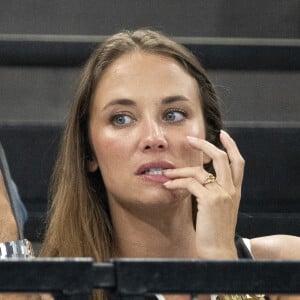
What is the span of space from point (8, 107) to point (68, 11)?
0.46 meters

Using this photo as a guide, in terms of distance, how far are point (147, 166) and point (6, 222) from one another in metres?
0.32

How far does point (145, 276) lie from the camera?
1062 millimetres

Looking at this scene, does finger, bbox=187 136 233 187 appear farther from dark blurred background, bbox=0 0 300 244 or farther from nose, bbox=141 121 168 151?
dark blurred background, bbox=0 0 300 244

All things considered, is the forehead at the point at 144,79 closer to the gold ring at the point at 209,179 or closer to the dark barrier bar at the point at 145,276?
the gold ring at the point at 209,179

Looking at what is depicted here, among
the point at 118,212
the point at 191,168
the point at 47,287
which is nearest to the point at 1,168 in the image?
the point at 118,212

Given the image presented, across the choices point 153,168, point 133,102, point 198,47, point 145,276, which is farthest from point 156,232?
point 198,47

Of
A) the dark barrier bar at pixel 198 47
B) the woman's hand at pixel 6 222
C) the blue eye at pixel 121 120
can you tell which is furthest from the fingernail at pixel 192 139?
the dark barrier bar at pixel 198 47

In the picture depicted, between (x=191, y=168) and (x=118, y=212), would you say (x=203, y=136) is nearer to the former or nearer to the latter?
(x=191, y=168)

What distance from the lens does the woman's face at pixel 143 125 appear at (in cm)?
177

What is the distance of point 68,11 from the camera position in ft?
11.9

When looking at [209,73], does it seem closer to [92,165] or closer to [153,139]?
[92,165]

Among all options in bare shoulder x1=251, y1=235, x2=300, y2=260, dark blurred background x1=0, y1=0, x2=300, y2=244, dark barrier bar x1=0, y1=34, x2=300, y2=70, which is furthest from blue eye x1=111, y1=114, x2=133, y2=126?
dark barrier bar x1=0, y1=34, x2=300, y2=70

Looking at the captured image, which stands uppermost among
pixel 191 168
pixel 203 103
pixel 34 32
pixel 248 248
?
pixel 34 32

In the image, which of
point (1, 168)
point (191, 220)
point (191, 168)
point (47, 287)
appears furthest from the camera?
point (1, 168)
